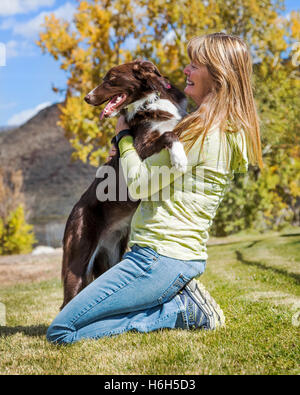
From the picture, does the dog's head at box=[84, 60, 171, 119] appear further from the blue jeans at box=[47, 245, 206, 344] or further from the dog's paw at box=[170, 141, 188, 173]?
the blue jeans at box=[47, 245, 206, 344]

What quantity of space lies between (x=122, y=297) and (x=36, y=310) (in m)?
2.35

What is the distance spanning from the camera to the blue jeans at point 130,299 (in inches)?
103

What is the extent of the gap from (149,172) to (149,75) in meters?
1.07

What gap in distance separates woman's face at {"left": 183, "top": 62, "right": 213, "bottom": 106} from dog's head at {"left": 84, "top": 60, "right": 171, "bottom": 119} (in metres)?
0.64

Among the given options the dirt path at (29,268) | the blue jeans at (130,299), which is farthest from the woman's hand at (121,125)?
the dirt path at (29,268)

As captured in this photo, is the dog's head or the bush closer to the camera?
the dog's head

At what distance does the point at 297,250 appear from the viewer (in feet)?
25.0

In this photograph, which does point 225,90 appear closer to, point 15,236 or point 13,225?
point 15,236

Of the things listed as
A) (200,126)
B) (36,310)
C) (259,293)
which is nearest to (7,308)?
(36,310)

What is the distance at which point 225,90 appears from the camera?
8.51ft

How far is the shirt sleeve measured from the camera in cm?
257

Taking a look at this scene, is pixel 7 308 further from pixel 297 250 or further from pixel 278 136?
pixel 278 136

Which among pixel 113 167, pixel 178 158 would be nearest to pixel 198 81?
pixel 178 158

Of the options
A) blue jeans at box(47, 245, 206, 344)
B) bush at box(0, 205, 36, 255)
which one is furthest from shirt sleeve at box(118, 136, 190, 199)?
bush at box(0, 205, 36, 255)
